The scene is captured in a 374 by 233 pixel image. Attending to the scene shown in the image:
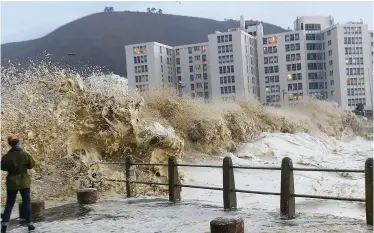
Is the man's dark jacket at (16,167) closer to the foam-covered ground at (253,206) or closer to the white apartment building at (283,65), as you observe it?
the foam-covered ground at (253,206)

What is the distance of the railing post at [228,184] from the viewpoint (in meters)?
9.84

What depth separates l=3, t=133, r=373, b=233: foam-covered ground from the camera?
8.48 m

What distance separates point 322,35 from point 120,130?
94815mm

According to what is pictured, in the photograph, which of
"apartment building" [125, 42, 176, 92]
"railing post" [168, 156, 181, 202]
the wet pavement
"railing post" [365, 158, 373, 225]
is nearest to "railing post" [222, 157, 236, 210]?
Result: the wet pavement

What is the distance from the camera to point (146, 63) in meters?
101

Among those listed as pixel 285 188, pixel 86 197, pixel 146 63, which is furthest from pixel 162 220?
pixel 146 63

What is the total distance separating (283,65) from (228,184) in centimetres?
9440

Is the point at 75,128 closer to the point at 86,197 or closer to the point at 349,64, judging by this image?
the point at 86,197

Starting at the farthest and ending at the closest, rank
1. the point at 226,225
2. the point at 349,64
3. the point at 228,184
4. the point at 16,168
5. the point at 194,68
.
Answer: the point at 194,68
the point at 349,64
the point at 228,184
the point at 16,168
the point at 226,225

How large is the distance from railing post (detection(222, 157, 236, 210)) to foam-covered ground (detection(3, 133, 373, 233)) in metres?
0.29

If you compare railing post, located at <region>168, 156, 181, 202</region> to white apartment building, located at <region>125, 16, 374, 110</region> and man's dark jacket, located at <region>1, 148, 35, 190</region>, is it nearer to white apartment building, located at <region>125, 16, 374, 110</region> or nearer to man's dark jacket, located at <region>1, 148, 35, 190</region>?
man's dark jacket, located at <region>1, 148, 35, 190</region>

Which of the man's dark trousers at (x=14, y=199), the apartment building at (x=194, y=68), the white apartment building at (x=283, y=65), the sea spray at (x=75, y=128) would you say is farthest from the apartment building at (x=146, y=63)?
the man's dark trousers at (x=14, y=199)

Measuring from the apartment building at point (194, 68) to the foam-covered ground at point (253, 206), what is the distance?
64012 mm

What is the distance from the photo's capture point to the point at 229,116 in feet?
120
